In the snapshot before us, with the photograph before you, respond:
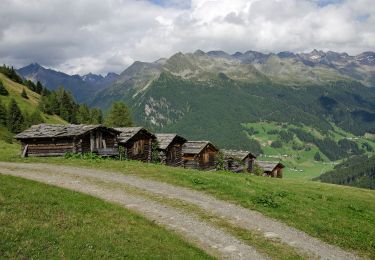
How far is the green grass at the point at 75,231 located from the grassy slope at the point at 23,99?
120575mm

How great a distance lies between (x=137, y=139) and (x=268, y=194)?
42.1 meters

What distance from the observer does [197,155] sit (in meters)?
84.3

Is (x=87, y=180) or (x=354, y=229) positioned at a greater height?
(x=87, y=180)

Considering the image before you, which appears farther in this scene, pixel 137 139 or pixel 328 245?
pixel 137 139

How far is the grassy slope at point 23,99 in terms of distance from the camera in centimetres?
13962

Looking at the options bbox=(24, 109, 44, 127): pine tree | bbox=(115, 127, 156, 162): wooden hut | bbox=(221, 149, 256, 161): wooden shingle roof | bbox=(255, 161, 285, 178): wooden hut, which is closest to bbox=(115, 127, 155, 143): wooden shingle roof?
bbox=(115, 127, 156, 162): wooden hut

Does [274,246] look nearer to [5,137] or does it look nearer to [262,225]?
[262,225]

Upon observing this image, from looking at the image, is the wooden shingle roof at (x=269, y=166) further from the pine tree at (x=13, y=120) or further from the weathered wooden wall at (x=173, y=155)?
the pine tree at (x=13, y=120)

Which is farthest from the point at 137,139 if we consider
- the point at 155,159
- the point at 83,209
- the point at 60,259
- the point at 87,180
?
the point at 60,259

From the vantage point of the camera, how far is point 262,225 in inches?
847

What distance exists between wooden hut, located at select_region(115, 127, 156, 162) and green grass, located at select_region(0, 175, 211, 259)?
4255 centimetres

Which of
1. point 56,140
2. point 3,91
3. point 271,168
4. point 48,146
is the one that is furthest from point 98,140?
point 3,91

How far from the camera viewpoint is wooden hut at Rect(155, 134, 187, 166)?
76375mm

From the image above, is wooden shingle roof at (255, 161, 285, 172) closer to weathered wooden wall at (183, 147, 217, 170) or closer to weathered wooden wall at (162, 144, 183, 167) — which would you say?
weathered wooden wall at (183, 147, 217, 170)
